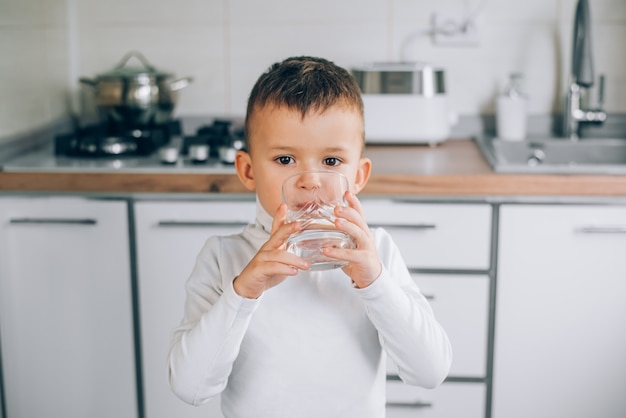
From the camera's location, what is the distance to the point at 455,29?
2.57 meters

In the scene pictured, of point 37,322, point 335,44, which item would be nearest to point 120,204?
point 37,322

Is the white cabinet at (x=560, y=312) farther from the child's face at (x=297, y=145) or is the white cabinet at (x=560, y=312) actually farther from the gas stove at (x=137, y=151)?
the child's face at (x=297, y=145)

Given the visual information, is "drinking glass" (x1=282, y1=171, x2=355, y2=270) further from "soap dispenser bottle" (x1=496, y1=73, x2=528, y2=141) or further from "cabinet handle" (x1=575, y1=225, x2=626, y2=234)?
"soap dispenser bottle" (x1=496, y1=73, x2=528, y2=141)

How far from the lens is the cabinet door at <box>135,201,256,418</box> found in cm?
209

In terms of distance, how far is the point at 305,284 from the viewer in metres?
1.21

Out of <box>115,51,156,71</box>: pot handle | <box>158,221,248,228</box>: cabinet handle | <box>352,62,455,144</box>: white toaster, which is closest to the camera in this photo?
<box>158,221,248,228</box>: cabinet handle

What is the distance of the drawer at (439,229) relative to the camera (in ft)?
6.68

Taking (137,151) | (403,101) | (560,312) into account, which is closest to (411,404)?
(560,312)

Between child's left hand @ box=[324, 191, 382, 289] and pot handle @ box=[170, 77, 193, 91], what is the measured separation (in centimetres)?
144

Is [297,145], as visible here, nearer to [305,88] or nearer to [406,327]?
[305,88]

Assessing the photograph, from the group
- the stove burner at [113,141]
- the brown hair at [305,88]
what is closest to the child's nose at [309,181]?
the brown hair at [305,88]

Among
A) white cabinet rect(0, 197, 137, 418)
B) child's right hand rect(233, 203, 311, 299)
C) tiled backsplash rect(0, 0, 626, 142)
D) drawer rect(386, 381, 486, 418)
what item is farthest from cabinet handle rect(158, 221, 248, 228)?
child's right hand rect(233, 203, 311, 299)

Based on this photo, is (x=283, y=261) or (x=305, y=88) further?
(x=305, y=88)

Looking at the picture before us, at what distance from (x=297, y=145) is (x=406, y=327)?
0.92 feet
